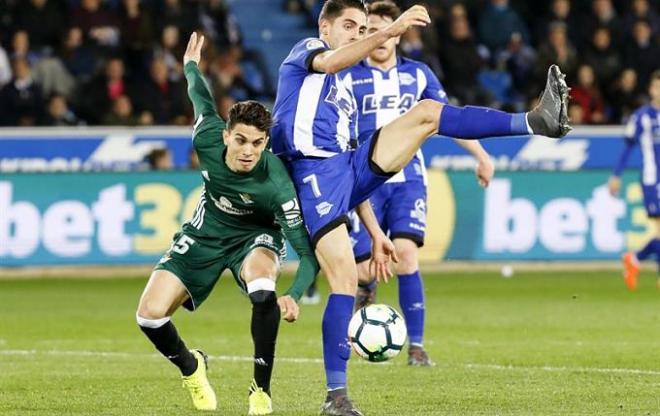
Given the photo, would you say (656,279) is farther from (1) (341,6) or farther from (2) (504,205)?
(1) (341,6)

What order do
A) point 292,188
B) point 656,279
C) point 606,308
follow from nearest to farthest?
point 292,188 < point 606,308 < point 656,279

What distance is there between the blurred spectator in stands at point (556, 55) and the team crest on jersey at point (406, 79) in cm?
1171

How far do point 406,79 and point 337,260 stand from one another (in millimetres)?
3224

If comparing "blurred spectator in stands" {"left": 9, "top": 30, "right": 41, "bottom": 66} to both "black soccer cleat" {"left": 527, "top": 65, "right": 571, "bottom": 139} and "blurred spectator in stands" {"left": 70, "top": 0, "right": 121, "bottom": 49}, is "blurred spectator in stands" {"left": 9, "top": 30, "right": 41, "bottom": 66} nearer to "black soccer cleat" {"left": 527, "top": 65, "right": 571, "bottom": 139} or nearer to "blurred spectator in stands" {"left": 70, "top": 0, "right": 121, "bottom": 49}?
"blurred spectator in stands" {"left": 70, "top": 0, "right": 121, "bottom": 49}

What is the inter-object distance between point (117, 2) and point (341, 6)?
14183 mm

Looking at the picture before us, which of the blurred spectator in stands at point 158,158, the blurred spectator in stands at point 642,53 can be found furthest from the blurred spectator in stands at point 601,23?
the blurred spectator in stands at point 158,158

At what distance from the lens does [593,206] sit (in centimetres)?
1909

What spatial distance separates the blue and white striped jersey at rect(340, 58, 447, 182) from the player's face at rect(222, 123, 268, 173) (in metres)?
2.95

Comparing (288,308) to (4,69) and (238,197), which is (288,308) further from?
(4,69)

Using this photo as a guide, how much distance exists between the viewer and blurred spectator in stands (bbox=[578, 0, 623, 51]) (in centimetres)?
2417

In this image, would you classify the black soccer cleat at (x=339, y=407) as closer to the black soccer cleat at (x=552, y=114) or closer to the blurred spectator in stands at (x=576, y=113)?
the black soccer cleat at (x=552, y=114)

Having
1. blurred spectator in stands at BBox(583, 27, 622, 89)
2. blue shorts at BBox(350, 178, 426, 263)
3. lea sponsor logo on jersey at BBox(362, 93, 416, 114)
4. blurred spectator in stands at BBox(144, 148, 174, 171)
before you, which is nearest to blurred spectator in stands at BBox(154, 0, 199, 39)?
blurred spectator in stands at BBox(144, 148, 174, 171)

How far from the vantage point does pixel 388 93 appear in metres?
11.2

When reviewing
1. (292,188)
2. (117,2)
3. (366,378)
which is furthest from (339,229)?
(117,2)
